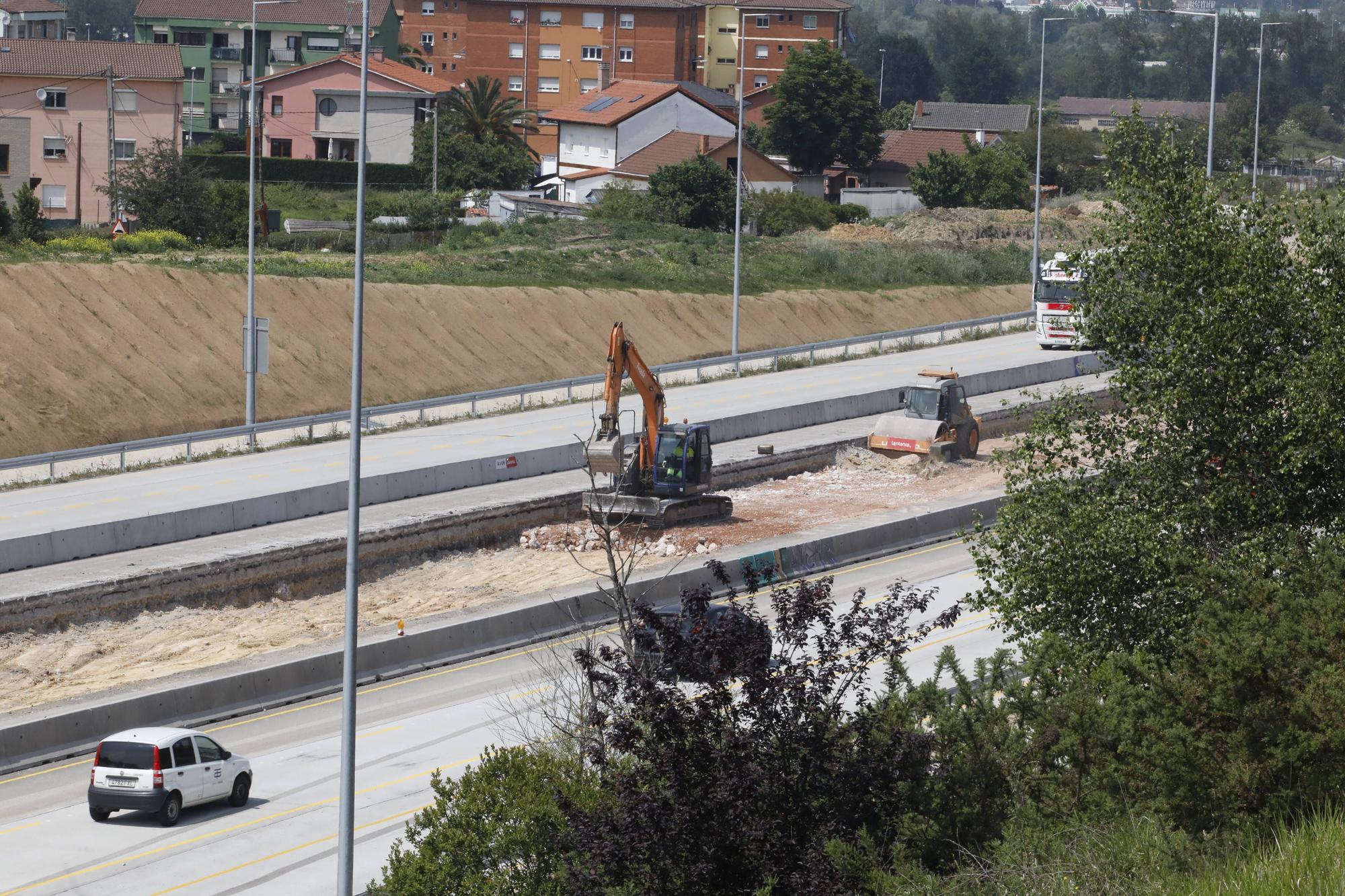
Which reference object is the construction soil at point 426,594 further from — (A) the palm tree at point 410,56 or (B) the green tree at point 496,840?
(A) the palm tree at point 410,56

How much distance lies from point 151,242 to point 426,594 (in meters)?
33.1

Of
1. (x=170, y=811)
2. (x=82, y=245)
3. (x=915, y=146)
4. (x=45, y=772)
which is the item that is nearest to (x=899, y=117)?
(x=915, y=146)

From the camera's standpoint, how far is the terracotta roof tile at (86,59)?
7788cm

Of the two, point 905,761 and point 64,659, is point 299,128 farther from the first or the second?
point 905,761

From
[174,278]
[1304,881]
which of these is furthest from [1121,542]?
[174,278]

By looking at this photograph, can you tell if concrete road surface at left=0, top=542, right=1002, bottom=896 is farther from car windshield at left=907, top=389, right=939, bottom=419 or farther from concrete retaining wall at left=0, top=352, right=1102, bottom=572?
car windshield at left=907, top=389, right=939, bottom=419

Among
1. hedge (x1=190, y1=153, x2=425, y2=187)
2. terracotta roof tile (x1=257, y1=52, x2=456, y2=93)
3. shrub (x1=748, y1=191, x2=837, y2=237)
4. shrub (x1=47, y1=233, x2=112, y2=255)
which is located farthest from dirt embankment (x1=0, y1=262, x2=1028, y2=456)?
Result: terracotta roof tile (x1=257, y1=52, x2=456, y2=93)

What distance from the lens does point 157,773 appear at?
18.9 m

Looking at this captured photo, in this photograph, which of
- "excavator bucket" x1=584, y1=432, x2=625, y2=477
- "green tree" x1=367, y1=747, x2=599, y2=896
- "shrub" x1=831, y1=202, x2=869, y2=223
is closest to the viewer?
"green tree" x1=367, y1=747, x2=599, y2=896

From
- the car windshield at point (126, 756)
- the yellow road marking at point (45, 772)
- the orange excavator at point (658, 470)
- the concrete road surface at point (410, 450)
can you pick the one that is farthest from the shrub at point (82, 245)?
the car windshield at point (126, 756)

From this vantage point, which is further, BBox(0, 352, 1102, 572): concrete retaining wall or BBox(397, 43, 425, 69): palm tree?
BBox(397, 43, 425, 69): palm tree

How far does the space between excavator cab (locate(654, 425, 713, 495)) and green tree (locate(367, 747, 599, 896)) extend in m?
20.0

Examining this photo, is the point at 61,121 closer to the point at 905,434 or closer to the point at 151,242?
the point at 151,242

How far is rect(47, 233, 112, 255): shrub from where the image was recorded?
5457 cm
